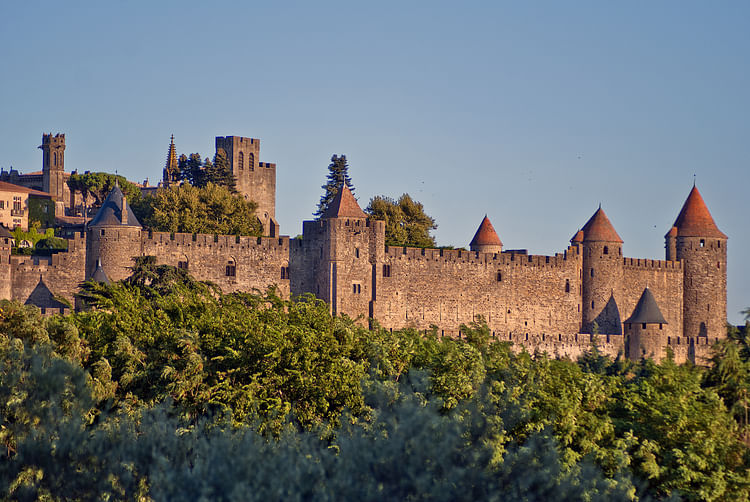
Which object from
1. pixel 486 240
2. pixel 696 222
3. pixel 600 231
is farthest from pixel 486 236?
pixel 696 222

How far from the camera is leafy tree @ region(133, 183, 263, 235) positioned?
63.6 m

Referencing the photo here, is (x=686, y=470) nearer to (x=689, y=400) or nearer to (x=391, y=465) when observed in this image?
(x=689, y=400)

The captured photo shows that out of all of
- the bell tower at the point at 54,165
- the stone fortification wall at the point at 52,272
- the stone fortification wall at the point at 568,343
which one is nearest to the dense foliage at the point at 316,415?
the stone fortification wall at the point at 52,272

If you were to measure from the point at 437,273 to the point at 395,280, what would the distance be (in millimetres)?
2939

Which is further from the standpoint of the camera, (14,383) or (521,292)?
(521,292)

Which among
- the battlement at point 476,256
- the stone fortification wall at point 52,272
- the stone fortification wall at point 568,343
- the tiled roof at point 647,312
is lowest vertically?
the stone fortification wall at point 568,343

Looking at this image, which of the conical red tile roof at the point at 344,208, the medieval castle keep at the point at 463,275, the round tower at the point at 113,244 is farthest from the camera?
the conical red tile roof at the point at 344,208

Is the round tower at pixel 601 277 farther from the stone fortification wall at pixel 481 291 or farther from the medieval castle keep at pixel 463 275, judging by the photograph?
the stone fortification wall at pixel 481 291

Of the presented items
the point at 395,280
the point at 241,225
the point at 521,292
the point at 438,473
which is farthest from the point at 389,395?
the point at 241,225

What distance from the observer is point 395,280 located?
5684 cm

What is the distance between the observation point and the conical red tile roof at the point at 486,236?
6825 centimetres

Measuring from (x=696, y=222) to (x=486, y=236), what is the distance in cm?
1182

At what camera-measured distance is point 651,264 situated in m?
65.5

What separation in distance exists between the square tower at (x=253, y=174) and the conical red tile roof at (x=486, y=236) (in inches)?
607
